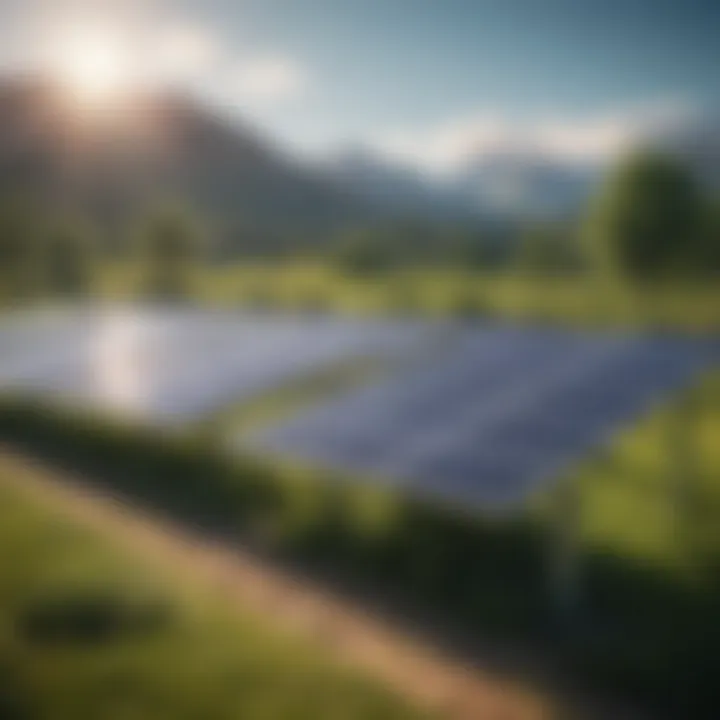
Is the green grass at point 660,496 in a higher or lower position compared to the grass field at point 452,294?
lower

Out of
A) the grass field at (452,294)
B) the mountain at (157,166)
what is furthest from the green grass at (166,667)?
the grass field at (452,294)

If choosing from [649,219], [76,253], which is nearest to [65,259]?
[76,253]

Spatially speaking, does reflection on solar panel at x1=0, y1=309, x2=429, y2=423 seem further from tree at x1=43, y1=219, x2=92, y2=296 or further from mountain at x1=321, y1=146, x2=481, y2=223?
mountain at x1=321, y1=146, x2=481, y2=223

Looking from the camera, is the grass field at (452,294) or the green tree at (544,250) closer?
the grass field at (452,294)

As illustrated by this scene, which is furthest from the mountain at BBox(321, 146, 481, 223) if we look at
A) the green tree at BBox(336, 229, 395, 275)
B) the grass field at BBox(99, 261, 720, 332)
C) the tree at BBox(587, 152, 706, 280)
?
the tree at BBox(587, 152, 706, 280)

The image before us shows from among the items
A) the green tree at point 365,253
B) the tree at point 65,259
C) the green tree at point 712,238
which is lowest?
the tree at point 65,259

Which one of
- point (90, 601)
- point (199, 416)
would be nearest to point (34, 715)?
point (90, 601)

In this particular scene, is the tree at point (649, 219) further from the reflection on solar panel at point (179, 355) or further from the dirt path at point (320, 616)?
the dirt path at point (320, 616)

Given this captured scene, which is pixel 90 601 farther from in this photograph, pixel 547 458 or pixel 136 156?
pixel 136 156

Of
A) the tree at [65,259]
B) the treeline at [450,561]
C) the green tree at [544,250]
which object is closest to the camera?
the treeline at [450,561]
